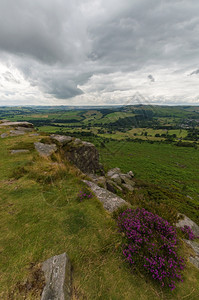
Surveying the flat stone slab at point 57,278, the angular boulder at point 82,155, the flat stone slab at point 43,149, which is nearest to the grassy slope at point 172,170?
the angular boulder at point 82,155

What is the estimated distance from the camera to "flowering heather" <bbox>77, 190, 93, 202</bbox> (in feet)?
23.1

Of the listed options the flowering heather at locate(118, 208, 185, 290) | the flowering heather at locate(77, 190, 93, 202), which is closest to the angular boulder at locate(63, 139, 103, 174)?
the flowering heather at locate(77, 190, 93, 202)

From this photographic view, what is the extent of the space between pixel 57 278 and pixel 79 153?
19.9 meters

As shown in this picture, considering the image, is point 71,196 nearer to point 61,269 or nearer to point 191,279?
point 61,269

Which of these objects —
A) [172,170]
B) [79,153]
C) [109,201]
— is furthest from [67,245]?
[172,170]

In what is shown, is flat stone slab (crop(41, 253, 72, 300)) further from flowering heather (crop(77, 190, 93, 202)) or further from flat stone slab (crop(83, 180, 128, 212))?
flat stone slab (crop(83, 180, 128, 212))

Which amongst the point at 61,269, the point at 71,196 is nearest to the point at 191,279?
the point at 61,269

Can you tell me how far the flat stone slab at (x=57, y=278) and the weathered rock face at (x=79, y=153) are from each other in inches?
639

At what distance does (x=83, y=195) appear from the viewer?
7.23 m

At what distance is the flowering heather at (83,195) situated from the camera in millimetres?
7030

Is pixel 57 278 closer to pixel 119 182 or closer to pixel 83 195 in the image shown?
pixel 83 195

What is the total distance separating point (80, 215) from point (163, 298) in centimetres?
385

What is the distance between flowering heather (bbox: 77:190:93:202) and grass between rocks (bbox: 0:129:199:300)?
25 cm

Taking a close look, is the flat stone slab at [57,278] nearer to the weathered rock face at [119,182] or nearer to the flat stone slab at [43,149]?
the flat stone slab at [43,149]
